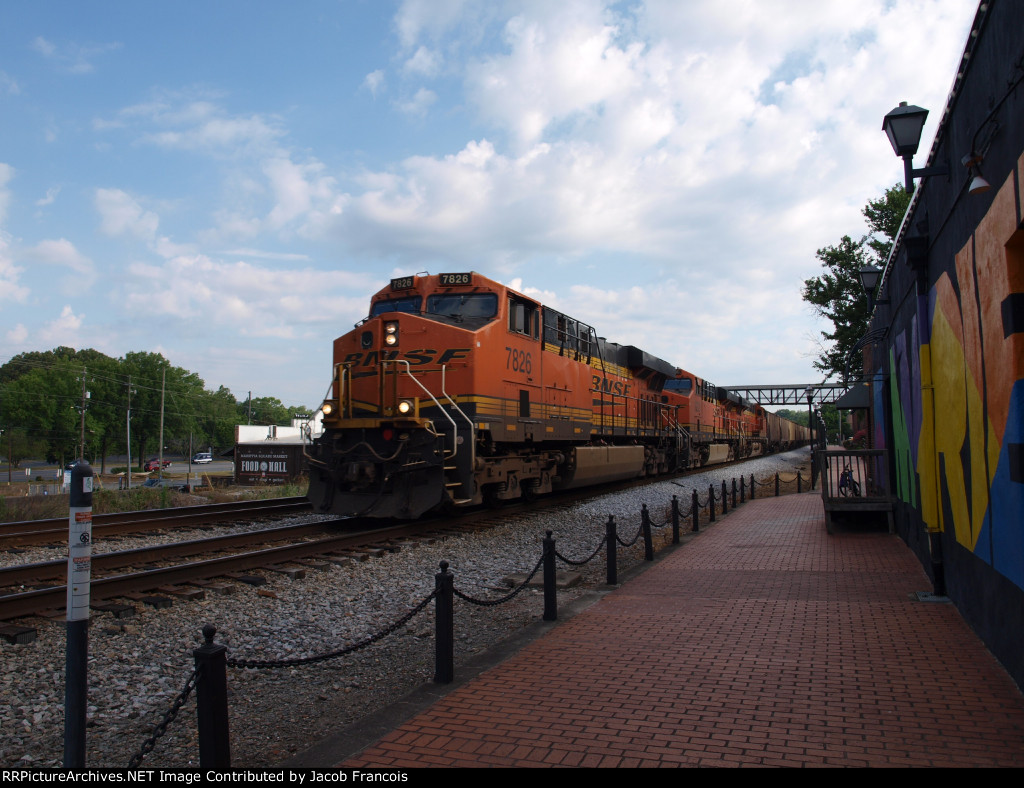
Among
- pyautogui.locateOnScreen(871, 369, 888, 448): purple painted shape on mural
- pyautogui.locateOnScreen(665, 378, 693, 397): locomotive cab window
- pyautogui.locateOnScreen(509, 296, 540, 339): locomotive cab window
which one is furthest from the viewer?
pyautogui.locateOnScreen(665, 378, 693, 397): locomotive cab window

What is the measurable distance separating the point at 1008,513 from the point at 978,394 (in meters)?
1.02

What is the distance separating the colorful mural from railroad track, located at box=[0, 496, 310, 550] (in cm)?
1085

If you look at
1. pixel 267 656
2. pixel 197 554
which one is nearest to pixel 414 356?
pixel 197 554

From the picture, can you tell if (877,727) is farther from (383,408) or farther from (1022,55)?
(383,408)

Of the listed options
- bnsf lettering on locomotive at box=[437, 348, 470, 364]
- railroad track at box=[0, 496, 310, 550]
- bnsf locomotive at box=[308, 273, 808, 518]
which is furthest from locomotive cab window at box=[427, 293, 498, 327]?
railroad track at box=[0, 496, 310, 550]

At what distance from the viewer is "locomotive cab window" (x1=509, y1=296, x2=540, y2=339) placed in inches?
491

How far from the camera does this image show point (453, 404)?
1063cm

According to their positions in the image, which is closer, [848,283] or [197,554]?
[197,554]

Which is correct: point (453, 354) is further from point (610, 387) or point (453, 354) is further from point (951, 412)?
point (610, 387)

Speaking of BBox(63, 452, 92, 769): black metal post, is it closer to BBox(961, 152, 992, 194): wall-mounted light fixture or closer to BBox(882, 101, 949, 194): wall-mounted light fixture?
BBox(961, 152, 992, 194): wall-mounted light fixture

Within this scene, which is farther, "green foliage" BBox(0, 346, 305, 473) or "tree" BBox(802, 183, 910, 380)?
"green foliage" BBox(0, 346, 305, 473)

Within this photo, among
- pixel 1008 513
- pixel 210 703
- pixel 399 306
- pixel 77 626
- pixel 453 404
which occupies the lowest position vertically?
pixel 210 703

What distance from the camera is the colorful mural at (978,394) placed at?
13.2ft

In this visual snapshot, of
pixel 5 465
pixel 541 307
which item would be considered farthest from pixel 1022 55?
pixel 5 465
